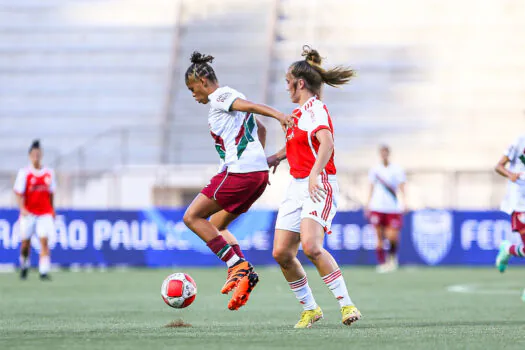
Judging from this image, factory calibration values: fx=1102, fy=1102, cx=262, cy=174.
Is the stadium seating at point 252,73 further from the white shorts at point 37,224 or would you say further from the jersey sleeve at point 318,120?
the jersey sleeve at point 318,120

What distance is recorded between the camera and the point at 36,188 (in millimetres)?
17234

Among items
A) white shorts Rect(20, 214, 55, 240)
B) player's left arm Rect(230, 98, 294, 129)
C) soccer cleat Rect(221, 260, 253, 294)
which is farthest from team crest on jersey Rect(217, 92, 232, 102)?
white shorts Rect(20, 214, 55, 240)

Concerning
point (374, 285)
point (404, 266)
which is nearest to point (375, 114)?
point (404, 266)

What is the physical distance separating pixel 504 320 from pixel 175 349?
3.56 meters

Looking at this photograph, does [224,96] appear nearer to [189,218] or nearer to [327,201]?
[189,218]

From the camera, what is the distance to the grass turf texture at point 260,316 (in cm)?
702

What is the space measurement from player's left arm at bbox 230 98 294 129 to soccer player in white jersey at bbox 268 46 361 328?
0.14 metres

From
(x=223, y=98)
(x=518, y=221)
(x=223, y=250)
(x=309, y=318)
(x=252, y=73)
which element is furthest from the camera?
(x=252, y=73)

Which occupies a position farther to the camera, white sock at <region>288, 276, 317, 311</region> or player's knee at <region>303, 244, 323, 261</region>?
white sock at <region>288, 276, 317, 311</region>

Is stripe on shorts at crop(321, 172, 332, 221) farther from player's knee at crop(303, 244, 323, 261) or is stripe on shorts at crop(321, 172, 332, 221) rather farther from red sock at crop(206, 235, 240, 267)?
red sock at crop(206, 235, 240, 267)

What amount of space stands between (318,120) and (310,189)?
544 millimetres

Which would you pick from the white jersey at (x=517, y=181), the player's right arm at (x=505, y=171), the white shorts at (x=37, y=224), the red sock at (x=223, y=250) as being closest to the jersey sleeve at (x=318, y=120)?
the red sock at (x=223, y=250)

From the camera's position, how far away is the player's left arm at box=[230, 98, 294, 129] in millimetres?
7957

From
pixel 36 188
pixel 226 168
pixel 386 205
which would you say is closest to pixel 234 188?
pixel 226 168
